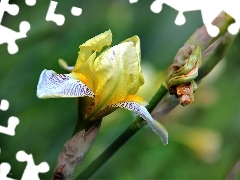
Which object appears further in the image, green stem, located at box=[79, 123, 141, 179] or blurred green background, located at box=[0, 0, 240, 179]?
blurred green background, located at box=[0, 0, 240, 179]

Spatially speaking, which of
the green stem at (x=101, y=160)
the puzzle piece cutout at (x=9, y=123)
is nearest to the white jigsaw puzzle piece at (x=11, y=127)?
the puzzle piece cutout at (x=9, y=123)

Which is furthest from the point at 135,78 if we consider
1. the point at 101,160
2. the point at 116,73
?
the point at 101,160

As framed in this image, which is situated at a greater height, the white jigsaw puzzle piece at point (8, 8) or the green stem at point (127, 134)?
the white jigsaw puzzle piece at point (8, 8)

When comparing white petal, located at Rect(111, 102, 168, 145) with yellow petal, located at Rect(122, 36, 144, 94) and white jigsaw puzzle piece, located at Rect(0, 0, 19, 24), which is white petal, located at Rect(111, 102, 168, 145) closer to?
yellow petal, located at Rect(122, 36, 144, 94)

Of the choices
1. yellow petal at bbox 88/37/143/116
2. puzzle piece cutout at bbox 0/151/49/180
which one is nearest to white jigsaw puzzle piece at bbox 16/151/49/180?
puzzle piece cutout at bbox 0/151/49/180

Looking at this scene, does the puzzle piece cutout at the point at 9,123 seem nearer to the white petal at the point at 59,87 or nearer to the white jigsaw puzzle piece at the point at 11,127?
the white jigsaw puzzle piece at the point at 11,127

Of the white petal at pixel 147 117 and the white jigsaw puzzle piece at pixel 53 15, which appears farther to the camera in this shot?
the white jigsaw puzzle piece at pixel 53 15
